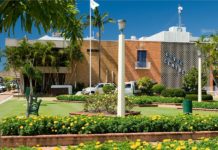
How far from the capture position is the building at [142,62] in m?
50.8

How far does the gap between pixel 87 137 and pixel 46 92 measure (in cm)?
4087

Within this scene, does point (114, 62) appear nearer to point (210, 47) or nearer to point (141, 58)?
point (141, 58)

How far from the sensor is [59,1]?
4.57 metres

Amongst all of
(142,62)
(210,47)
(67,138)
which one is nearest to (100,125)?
(67,138)

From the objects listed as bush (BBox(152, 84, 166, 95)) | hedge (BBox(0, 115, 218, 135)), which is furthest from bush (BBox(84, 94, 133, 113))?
bush (BBox(152, 84, 166, 95))

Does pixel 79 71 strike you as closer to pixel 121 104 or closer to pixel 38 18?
pixel 121 104

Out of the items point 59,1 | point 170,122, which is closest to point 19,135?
point 170,122

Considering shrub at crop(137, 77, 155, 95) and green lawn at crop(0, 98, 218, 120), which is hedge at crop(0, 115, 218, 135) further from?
shrub at crop(137, 77, 155, 95)

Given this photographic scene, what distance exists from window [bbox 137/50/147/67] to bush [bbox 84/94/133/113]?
33.6 meters

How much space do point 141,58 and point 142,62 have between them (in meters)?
0.52

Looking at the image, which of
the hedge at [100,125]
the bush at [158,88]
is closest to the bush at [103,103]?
the hedge at [100,125]

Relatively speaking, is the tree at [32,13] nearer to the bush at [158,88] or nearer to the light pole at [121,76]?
the light pole at [121,76]

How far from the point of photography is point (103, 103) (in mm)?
17953

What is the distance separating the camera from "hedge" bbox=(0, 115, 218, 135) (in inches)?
410
